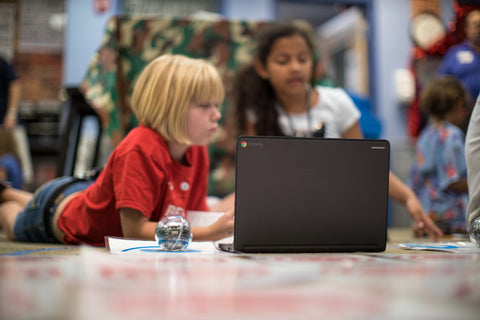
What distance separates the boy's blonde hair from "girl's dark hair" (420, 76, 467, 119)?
162 cm

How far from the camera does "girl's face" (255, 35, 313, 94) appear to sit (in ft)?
4.84

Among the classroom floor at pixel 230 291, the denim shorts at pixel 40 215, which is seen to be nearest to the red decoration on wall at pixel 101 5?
the denim shorts at pixel 40 215

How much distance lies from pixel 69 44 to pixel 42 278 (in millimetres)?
3916

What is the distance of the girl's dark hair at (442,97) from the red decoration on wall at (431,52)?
1676 millimetres

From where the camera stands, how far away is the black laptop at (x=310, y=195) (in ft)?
2.26

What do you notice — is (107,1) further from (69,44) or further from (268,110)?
(268,110)

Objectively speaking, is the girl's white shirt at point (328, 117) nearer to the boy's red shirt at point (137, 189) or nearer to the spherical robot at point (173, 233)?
the boy's red shirt at point (137, 189)

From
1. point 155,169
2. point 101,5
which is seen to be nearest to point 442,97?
point 155,169

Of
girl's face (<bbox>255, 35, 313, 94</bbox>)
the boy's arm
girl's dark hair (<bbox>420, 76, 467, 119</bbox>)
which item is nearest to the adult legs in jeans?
the boy's arm

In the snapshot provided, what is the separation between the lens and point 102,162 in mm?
2396

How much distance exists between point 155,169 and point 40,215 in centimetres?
48

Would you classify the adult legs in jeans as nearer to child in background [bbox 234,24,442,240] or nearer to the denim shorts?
the denim shorts

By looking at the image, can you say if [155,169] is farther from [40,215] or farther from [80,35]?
[80,35]

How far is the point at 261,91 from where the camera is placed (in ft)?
5.32
